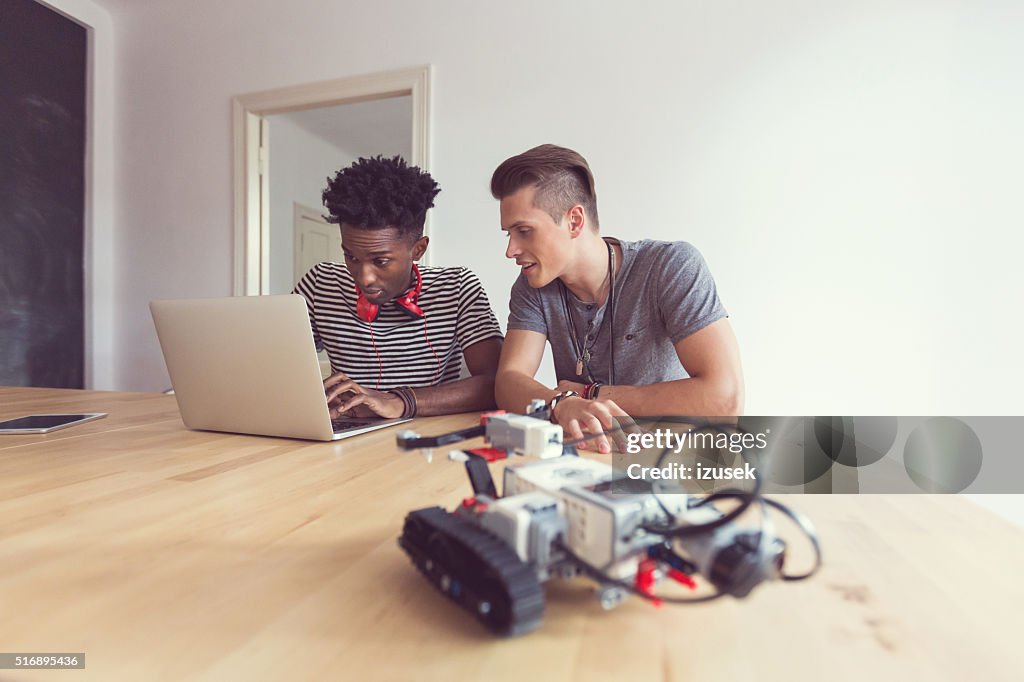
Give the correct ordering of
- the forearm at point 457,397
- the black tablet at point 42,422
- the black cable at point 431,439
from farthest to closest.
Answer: the forearm at point 457,397 < the black tablet at point 42,422 < the black cable at point 431,439

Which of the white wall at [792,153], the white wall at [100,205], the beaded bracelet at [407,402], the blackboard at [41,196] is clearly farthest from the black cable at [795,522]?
the white wall at [100,205]

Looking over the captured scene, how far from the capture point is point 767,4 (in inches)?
89.5

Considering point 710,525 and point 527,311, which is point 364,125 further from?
point 710,525

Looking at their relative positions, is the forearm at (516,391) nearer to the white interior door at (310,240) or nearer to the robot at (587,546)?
the robot at (587,546)

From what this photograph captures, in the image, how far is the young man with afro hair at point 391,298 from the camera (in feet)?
4.99

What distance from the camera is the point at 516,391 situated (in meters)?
1.27

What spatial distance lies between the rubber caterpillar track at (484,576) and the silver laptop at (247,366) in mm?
566

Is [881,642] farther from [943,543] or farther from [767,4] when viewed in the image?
[767,4]

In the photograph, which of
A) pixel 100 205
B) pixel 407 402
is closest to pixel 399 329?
pixel 407 402

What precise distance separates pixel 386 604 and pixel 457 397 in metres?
0.97

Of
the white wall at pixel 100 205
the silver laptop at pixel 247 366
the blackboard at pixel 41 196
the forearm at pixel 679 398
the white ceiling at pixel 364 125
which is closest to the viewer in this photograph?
the silver laptop at pixel 247 366

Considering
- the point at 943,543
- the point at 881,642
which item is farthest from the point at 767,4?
the point at 881,642

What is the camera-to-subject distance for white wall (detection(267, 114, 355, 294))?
469 centimetres

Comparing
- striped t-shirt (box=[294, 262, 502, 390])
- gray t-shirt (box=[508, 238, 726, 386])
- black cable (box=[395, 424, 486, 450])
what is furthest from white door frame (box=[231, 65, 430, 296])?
black cable (box=[395, 424, 486, 450])
